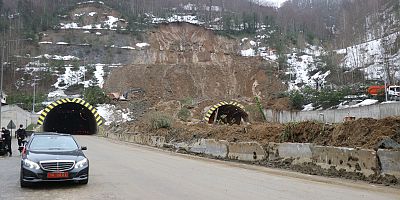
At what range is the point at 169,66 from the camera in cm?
7175

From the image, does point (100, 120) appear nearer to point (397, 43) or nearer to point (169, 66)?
point (169, 66)

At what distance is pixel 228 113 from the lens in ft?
160

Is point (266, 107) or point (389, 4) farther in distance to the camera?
point (389, 4)

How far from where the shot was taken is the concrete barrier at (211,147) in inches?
720

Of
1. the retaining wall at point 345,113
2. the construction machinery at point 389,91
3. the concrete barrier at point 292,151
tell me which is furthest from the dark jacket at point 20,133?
the construction machinery at point 389,91

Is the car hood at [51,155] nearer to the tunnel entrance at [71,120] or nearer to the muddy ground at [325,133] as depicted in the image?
the muddy ground at [325,133]

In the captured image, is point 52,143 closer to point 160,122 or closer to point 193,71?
point 160,122

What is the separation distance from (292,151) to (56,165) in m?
8.14

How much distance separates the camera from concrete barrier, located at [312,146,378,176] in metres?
10.6

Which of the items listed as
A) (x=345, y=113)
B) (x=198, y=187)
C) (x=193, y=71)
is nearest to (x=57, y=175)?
(x=198, y=187)

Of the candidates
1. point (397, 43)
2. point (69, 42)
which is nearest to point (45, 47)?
point (69, 42)

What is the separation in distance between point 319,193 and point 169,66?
210ft

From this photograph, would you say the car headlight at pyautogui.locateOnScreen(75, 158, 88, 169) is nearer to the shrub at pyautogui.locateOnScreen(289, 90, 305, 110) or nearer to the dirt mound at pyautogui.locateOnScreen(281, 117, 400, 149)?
the dirt mound at pyautogui.locateOnScreen(281, 117, 400, 149)

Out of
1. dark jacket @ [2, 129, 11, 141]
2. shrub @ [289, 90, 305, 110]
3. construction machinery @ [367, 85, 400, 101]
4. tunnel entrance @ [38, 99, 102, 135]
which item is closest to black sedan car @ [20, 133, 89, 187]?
dark jacket @ [2, 129, 11, 141]
